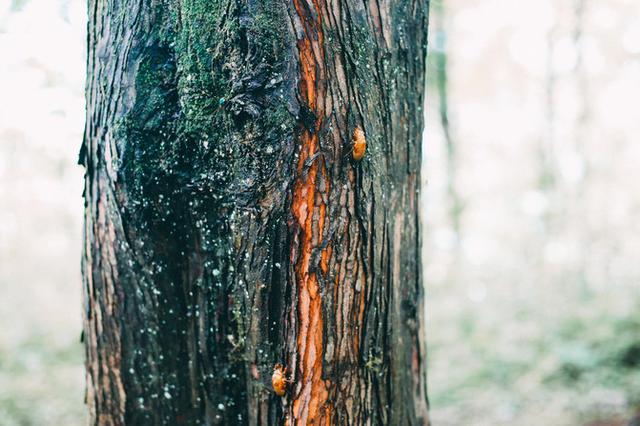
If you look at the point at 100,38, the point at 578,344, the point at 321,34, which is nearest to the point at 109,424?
the point at 100,38

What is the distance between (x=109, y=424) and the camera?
71.1 inches

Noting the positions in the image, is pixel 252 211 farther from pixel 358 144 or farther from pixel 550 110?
pixel 550 110

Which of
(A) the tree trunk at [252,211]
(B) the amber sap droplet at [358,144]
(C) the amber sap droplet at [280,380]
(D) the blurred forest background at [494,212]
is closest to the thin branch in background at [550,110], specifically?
(D) the blurred forest background at [494,212]

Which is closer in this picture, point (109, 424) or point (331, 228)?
point (331, 228)

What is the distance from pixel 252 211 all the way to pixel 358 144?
0.39m

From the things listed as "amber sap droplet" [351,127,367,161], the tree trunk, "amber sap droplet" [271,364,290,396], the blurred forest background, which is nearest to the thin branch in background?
the blurred forest background

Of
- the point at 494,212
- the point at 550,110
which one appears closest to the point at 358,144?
the point at 550,110

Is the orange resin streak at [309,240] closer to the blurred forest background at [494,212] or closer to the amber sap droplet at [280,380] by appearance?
the amber sap droplet at [280,380]

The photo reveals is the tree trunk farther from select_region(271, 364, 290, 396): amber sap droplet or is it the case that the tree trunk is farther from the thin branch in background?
the thin branch in background

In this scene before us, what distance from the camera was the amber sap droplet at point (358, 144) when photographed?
1.45m

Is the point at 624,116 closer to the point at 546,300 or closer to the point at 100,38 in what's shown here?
the point at 546,300

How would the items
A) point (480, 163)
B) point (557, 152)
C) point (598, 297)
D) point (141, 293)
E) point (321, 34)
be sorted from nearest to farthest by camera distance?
point (321, 34) → point (141, 293) → point (598, 297) → point (557, 152) → point (480, 163)

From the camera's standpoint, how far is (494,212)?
16625 mm

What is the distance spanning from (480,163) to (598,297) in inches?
364
